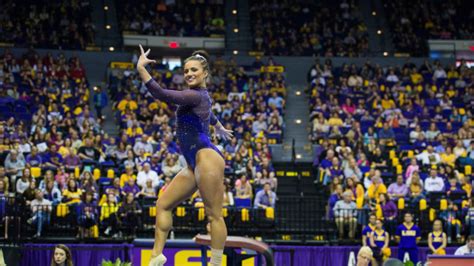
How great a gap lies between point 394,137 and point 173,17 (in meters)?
11.8

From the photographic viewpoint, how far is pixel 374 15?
31906mm

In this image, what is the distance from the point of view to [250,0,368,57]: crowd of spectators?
2948 cm

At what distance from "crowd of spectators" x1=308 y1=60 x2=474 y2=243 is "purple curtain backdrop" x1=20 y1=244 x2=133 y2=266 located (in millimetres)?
4626

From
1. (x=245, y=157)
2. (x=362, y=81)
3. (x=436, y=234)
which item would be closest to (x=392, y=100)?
(x=362, y=81)

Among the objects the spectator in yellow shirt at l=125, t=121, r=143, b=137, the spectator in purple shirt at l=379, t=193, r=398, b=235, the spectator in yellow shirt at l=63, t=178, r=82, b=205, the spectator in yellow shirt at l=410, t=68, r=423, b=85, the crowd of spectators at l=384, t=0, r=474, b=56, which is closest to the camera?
the spectator in yellow shirt at l=63, t=178, r=82, b=205

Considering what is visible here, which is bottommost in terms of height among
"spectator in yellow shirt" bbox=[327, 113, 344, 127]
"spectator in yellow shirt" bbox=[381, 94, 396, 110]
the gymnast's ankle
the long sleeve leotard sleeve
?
the gymnast's ankle

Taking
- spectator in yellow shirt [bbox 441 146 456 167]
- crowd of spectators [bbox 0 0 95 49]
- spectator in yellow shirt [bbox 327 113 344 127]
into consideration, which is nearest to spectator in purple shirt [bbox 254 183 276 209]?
spectator in yellow shirt [bbox 441 146 456 167]

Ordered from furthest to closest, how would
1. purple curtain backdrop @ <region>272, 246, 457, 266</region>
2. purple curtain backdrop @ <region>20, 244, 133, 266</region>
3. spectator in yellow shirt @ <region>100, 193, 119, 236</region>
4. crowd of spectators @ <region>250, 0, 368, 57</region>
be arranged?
crowd of spectators @ <region>250, 0, 368, 57</region> < spectator in yellow shirt @ <region>100, 193, 119, 236</region> < purple curtain backdrop @ <region>272, 246, 457, 266</region> < purple curtain backdrop @ <region>20, 244, 133, 266</region>

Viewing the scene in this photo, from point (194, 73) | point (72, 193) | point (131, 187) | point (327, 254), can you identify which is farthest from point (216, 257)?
point (131, 187)

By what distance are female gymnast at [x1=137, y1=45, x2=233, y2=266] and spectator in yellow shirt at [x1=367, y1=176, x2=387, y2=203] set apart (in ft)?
40.1

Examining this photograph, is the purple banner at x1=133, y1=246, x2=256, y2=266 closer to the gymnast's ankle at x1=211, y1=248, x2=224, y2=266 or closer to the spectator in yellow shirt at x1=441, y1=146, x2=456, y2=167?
the gymnast's ankle at x1=211, y1=248, x2=224, y2=266

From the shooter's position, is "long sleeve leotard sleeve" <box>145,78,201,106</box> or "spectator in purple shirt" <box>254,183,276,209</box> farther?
"spectator in purple shirt" <box>254,183,276,209</box>

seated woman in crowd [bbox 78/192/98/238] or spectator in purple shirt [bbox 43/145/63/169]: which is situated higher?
spectator in purple shirt [bbox 43/145/63/169]

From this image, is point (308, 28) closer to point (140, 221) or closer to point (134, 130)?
point (134, 130)
